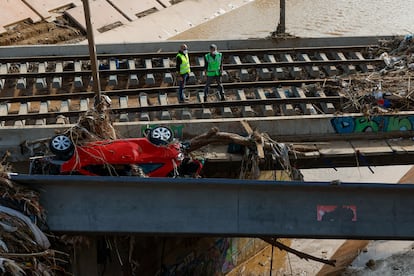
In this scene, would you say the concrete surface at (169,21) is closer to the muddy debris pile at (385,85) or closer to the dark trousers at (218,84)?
the dark trousers at (218,84)

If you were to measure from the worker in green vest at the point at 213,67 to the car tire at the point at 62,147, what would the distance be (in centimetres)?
450

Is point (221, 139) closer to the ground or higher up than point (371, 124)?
closer to the ground

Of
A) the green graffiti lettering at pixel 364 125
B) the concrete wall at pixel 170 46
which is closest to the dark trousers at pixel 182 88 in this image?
the concrete wall at pixel 170 46

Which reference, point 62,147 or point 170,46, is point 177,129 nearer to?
point 62,147

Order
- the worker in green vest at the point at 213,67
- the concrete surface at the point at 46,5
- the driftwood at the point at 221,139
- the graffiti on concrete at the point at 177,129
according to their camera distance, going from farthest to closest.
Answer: the concrete surface at the point at 46,5, the worker in green vest at the point at 213,67, the graffiti on concrete at the point at 177,129, the driftwood at the point at 221,139

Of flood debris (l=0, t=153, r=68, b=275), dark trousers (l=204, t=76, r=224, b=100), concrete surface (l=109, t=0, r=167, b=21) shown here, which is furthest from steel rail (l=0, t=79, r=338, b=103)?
concrete surface (l=109, t=0, r=167, b=21)

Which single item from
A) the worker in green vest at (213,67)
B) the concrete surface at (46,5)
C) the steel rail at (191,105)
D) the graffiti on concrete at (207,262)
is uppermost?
the concrete surface at (46,5)

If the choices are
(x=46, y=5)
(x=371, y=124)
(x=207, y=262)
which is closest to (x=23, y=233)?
(x=207, y=262)

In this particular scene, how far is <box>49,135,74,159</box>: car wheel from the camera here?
11672mm

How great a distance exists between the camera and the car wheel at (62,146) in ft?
38.3

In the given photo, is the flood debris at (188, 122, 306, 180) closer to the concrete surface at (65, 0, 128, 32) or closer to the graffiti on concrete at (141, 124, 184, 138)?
the graffiti on concrete at (141, 124, 184, 138)

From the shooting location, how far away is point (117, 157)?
38.5 feet

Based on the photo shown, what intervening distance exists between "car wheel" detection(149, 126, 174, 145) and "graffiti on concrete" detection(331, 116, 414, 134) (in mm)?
3726

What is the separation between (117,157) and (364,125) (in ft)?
17.6
